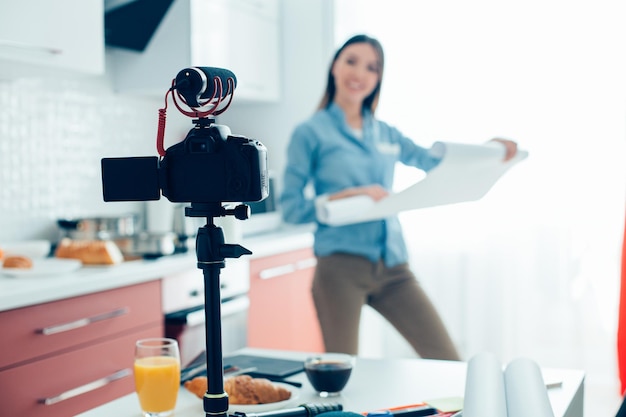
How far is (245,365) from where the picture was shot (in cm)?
149

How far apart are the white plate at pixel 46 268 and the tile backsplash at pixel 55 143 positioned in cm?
36

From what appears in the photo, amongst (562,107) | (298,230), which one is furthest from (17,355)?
(562,107)

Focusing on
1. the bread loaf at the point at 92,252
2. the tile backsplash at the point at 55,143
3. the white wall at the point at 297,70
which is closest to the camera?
the bread loaf at the point at 92,252

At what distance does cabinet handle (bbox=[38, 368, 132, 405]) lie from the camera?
2.16 metres

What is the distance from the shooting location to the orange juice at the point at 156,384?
3.83 ft

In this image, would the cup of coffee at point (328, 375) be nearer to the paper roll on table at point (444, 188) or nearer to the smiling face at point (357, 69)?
the paper roll on table at point (444, 188)

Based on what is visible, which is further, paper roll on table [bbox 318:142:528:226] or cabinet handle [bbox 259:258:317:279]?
cabinet handle [bbox 259:258:317:279]

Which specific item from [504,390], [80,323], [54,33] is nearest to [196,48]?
[54,33]

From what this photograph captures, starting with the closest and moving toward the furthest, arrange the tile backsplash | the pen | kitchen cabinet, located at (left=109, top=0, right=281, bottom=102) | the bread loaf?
the pen
the bread loaf
the tile backsplash
kitchen cabinet, located at (left=109, top=0, right=281, bottom=102)

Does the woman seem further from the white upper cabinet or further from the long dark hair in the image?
the white upper cabinet

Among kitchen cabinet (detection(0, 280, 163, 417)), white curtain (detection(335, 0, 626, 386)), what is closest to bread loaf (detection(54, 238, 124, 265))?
kitchen cabinet (detection(0, 280, 163, 417))

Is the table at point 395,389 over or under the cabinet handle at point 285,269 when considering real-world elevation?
over

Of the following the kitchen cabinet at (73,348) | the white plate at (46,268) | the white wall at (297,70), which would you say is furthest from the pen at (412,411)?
the white wall at (297,70)

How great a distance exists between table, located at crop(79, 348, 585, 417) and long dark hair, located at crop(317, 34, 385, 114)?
1366 mm
